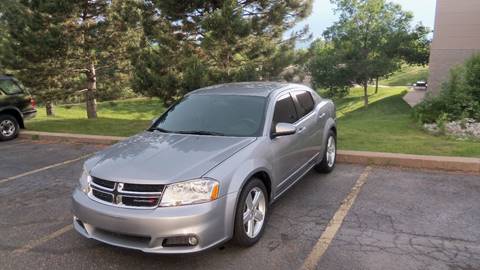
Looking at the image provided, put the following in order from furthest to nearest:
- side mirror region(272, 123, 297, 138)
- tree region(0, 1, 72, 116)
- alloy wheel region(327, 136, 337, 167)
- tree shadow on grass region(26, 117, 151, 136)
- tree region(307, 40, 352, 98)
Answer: tree region(307, 40, 352, 98)
tree region(0, 1, 72, 116)
tree shadow on grass region(26, 117, 151, 136)
alloy wheel region(327, 136, 337, 167)
side mirror region(272, 123, 297, 138)

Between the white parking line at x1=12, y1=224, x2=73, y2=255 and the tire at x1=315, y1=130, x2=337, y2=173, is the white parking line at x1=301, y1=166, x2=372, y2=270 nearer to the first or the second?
the tire at x1=315, y1=130, x2=337, y2=173

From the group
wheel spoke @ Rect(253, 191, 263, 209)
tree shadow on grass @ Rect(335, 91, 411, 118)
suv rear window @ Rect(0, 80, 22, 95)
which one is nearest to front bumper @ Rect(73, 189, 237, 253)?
wheel spoke @ Rect(253, 191, 263, 209)

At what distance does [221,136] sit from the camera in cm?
445

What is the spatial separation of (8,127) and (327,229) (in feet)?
29.4

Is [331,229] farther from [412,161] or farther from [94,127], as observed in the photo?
[94,127]

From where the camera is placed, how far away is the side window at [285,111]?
15.8 feet

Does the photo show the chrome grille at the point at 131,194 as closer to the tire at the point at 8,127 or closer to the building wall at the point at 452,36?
the tire at the point at 8,127

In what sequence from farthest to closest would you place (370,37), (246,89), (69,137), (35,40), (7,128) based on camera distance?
1. (370,37)
2. (35,40)
3. (7,128)
4. (69,137)
5. (246,89)

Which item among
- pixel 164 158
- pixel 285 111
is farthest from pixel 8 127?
pixel 285 111

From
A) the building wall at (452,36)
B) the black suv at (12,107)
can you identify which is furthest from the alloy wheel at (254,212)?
the building wall at (452,36)

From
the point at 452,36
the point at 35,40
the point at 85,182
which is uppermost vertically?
the point at 452,36

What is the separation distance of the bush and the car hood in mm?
8311

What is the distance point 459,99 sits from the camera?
10789 mm

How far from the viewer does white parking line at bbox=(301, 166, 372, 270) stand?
146 inches
